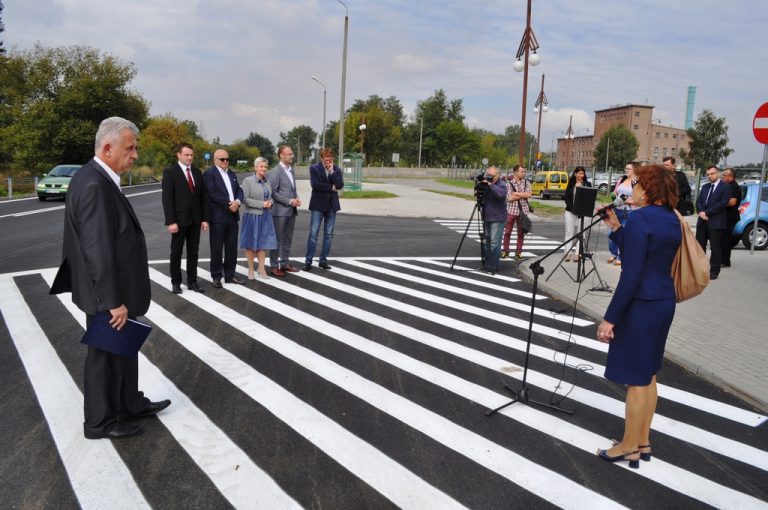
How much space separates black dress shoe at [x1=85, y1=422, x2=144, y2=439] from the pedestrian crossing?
0.06 m

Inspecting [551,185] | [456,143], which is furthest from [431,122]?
[551,185]

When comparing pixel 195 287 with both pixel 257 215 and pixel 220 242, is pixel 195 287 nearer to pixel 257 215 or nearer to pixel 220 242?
pixel 220 242

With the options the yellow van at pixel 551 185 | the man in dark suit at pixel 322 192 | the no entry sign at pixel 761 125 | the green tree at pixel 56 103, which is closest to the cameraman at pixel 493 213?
the man in dark suit at pixel 322 192

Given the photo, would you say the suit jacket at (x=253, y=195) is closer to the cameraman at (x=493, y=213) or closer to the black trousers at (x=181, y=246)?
the black trousers at (x=181, y=246)

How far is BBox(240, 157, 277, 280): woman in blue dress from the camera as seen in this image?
8484 mm

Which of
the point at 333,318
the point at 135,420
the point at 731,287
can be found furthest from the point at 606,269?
the point at 135,420

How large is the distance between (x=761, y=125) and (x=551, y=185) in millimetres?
25389

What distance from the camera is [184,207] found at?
7566 mm

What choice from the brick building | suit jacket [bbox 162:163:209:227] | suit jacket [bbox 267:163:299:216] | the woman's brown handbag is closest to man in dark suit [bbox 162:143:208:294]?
suit jacket [bbox 162:163:209:227]

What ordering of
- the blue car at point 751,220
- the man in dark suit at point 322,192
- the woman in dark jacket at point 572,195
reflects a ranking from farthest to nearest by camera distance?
the blue car at point 751,220, the woman in dark jacket at point 572,195, the man in dark suit at point 322,192

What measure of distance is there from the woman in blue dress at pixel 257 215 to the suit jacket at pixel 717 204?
7.65 m

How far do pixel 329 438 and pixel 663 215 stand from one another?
2666 millimetres

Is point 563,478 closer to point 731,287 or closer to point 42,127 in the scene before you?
point 731,287

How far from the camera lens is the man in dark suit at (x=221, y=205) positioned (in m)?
7.94
